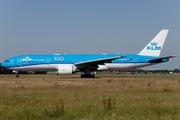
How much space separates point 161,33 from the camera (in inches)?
1335

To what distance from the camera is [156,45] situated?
33.8 m

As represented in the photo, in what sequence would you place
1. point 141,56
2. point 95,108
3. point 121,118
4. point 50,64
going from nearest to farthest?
point 121,118 < point 95,108 < point 50,64 < point 141,56

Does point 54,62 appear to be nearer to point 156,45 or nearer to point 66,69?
point 66,69

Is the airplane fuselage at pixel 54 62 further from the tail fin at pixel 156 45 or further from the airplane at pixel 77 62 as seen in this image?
the tail fin at pixel 156 45

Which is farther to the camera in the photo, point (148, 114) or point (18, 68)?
point (18, 68)

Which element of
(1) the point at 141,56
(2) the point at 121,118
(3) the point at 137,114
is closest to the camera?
(2) the point at 121,118

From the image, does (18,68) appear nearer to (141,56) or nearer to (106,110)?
(141,56)

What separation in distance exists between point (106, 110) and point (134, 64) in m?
26.3

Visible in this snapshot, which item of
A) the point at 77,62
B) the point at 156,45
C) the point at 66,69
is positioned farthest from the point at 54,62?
the point at 156,45

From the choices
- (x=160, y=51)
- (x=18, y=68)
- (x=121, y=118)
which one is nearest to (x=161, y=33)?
(x=160, y=51)

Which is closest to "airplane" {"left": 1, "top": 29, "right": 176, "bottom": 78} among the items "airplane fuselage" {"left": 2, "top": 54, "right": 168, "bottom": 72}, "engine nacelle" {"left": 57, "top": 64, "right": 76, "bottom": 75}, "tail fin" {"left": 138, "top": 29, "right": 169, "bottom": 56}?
"airplane fuselage" {"left": 2, "top": 54, "right": 168, "bottom": 72}

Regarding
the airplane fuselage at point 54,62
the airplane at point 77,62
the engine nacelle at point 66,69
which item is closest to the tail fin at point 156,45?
the airplane at point 77,62

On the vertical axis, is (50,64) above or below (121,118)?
above

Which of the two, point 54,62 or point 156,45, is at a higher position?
point 156,45
